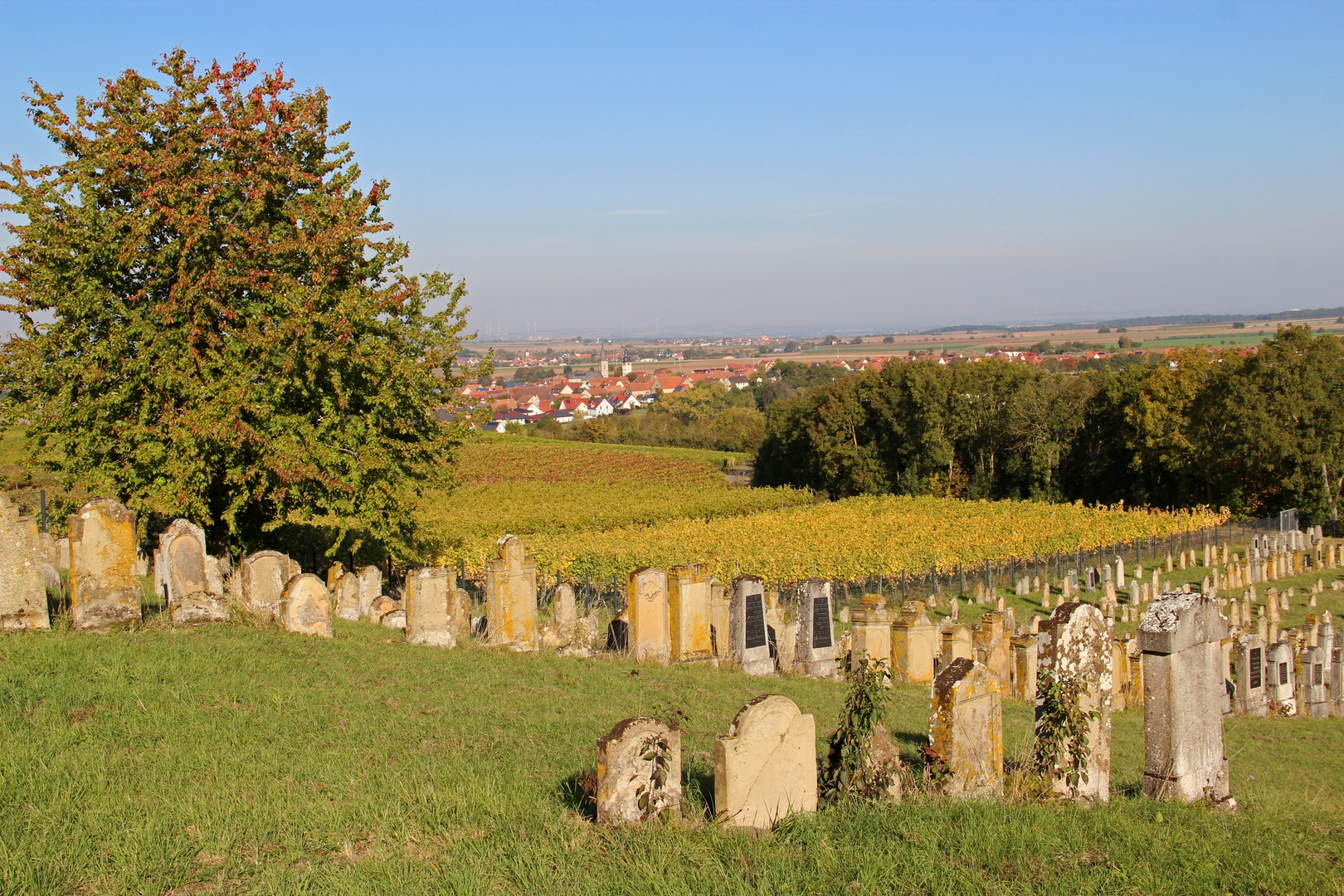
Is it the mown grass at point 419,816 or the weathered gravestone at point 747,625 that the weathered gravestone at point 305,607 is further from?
the weathered gravestone at point 747,625

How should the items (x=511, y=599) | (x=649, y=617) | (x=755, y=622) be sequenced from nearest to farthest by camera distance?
(x=649, y=617), (x=755, y=622), (x=511, y=599)

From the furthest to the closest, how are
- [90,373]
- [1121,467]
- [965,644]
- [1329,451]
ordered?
[1121,467] → [1329,451] → [90,373] → [965,644]

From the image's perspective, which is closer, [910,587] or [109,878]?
[109,878]

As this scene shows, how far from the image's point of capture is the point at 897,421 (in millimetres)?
58562

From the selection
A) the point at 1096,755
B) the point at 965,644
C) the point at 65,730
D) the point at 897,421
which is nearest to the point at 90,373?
the point at 65,730

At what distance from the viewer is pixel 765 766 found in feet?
19.8

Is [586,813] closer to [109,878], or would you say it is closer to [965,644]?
[109,878]

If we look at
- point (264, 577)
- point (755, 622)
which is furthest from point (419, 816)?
point (264, 577)

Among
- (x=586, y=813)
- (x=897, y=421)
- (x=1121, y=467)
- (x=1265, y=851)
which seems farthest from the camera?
(x=897, y=421)

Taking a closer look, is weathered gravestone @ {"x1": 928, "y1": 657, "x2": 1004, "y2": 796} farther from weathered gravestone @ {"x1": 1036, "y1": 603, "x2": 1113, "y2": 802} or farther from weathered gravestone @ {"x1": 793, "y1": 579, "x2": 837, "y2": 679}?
weathered gravestone @ {"x1": 793, "y1": 579, "x2": 837, "y2": 679}

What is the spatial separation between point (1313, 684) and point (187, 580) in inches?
674

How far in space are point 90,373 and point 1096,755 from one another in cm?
1524

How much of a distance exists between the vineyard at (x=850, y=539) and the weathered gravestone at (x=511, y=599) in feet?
32.0

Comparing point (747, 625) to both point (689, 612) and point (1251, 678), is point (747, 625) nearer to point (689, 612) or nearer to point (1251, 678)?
point (689, 612)
